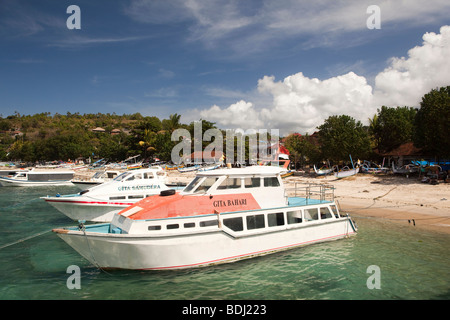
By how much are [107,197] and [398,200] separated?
78.2 feet

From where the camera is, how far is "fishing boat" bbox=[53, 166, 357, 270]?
33.6 ft

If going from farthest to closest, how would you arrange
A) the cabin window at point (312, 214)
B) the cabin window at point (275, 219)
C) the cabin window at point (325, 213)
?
the cabin window at point (325, 213), the cabin window at point (312, 214), the cabin window at point (275, 219)

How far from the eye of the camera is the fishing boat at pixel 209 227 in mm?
10250

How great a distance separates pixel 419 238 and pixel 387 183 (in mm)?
16912

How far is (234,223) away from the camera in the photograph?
11.8 meters

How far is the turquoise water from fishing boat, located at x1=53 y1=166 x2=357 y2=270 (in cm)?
52

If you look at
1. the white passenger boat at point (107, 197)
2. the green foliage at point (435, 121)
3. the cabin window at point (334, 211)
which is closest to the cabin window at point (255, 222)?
the cabin window at point (334, 211)

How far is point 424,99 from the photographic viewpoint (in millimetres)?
32219

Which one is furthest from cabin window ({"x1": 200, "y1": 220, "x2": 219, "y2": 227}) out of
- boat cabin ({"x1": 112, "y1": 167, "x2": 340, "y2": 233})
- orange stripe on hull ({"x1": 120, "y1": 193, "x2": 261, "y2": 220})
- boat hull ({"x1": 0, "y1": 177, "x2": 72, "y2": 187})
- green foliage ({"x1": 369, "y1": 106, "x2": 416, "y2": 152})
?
boat hull ({"x1": 0, "y1": 177, "x2": 72, "y2": 187})

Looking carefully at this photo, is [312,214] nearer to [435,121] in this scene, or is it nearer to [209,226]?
[209,226]

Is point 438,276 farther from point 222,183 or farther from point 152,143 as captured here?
point 152,143

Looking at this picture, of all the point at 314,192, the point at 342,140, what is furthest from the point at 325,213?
the point at 342,140

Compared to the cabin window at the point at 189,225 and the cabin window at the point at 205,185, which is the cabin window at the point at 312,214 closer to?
the cabin window at the point at 205,185
